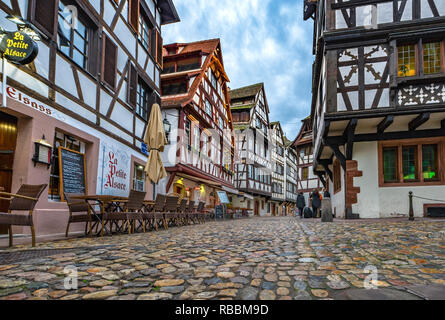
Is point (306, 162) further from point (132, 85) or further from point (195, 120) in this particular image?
point (132, 85)

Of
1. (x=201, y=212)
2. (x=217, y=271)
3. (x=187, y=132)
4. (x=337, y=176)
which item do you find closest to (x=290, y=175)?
(x=337, y=176)

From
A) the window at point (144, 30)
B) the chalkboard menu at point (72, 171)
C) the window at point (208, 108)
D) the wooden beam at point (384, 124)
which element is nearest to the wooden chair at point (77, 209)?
the chalkboard menu at point (72, 171)

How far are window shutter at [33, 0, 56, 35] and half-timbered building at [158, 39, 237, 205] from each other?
8.10 m

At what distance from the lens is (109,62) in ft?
28.5

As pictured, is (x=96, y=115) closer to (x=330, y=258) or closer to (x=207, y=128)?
(x=330, y=258)

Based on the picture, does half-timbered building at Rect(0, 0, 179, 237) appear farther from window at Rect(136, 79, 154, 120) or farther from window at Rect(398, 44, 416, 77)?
window at Rect(398, 44, 416, 77)

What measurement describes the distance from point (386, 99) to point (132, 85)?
8.07m

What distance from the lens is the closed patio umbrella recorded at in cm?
912

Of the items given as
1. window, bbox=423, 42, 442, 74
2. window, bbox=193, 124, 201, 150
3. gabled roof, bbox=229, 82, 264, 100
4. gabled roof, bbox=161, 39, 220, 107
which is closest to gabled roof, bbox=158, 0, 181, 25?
gabled roof, bbox=161, 39, 220, 107

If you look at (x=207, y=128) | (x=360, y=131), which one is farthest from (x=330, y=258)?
(x=207, y=128)

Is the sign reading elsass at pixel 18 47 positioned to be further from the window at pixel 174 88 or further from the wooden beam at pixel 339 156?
the window at pixel 174 88

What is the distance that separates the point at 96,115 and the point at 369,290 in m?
7.40

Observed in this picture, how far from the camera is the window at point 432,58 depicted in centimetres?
1013

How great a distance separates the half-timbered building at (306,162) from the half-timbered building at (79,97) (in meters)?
18.1
